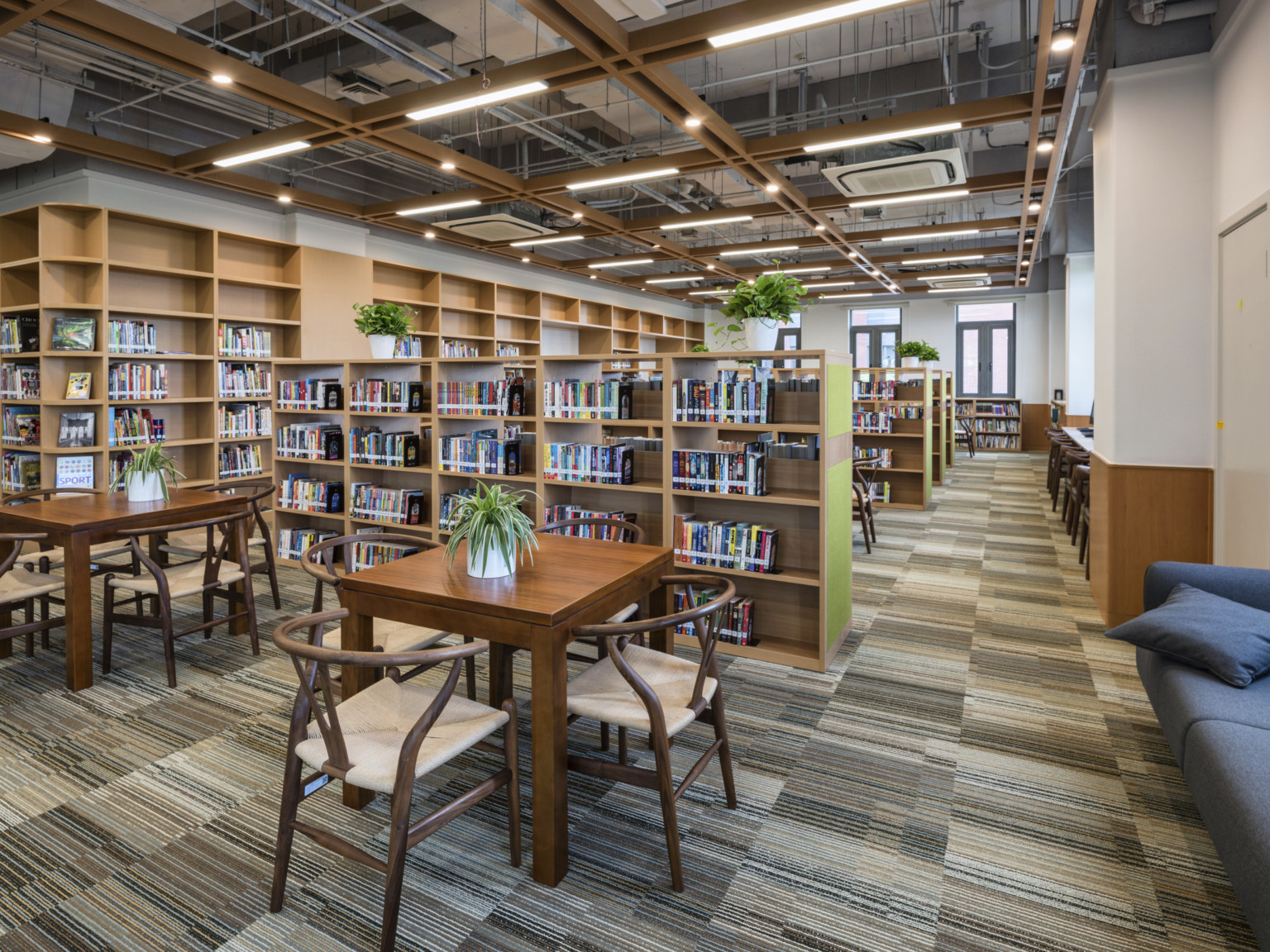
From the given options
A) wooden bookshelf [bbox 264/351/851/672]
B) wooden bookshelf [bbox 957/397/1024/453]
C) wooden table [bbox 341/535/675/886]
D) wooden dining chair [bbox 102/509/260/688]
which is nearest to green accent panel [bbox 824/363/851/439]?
wooden bookshelf [bbox 264/351/851/672]

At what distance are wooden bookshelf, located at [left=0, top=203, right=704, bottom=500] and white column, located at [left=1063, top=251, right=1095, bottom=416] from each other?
8658mm

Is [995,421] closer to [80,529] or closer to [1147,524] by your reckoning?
[1147,524]

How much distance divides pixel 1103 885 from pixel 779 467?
8.03 feet

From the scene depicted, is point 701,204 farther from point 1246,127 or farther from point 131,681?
point 131,681

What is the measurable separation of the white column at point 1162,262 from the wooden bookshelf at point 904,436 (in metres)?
4.08

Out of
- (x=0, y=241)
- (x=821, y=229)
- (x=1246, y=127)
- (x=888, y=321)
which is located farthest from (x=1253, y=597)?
(x=888, y=321)

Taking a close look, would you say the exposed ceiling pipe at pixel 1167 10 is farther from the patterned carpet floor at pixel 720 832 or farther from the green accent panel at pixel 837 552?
the patterned carpet floor at pixel 720 832

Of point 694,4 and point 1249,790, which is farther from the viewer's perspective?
point 694,4

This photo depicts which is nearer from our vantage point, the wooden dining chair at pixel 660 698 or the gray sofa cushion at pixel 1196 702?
the wooden dining chair at pixel 660 698

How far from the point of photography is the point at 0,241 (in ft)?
21.5

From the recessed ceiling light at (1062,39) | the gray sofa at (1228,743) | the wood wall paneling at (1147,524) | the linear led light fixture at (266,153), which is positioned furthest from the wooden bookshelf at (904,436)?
the linear led light fixture at (266,153)

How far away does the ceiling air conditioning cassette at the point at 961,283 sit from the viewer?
41.1 feet

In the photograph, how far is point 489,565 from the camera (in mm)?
2584

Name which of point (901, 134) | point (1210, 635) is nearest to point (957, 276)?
point (901, 134)
